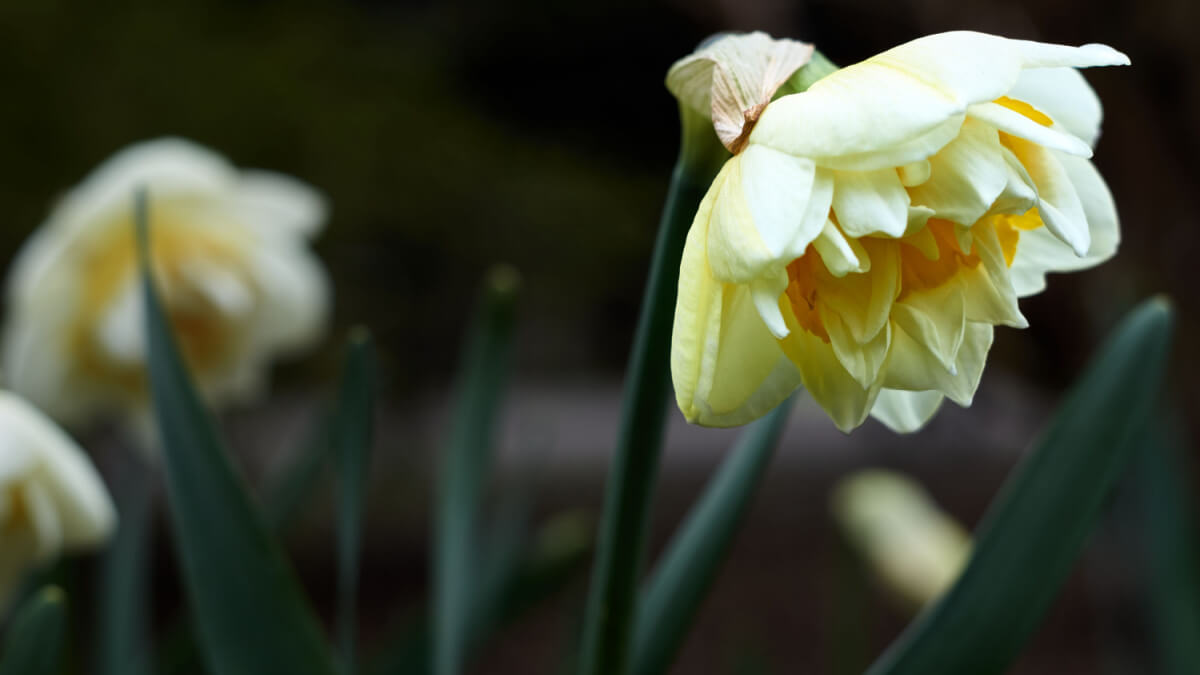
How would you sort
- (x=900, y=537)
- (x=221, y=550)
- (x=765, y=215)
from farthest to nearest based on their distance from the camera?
(x=900, y=537) → (x=221, y=550) → (x=765, y=215)

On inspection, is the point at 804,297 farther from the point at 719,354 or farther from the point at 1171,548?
the point at 1171,548

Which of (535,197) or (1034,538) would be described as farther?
(535,197)

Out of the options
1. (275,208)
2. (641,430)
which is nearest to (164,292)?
(275,208)

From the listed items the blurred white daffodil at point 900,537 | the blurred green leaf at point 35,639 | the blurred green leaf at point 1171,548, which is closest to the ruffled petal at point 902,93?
the blurred green leaf at point 35,639

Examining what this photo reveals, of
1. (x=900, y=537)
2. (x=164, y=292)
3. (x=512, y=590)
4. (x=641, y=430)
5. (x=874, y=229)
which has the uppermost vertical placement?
(x=874, y=229)

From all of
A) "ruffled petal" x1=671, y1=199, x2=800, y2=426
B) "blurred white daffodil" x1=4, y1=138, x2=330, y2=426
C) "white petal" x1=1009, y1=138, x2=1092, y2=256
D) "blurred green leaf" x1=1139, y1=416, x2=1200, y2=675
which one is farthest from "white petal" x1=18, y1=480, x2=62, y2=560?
"blurred green leaf" x1=1139, y1=416, x2=1200, y2=675

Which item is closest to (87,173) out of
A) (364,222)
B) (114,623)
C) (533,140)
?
(364,222)

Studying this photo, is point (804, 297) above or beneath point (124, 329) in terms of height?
above
